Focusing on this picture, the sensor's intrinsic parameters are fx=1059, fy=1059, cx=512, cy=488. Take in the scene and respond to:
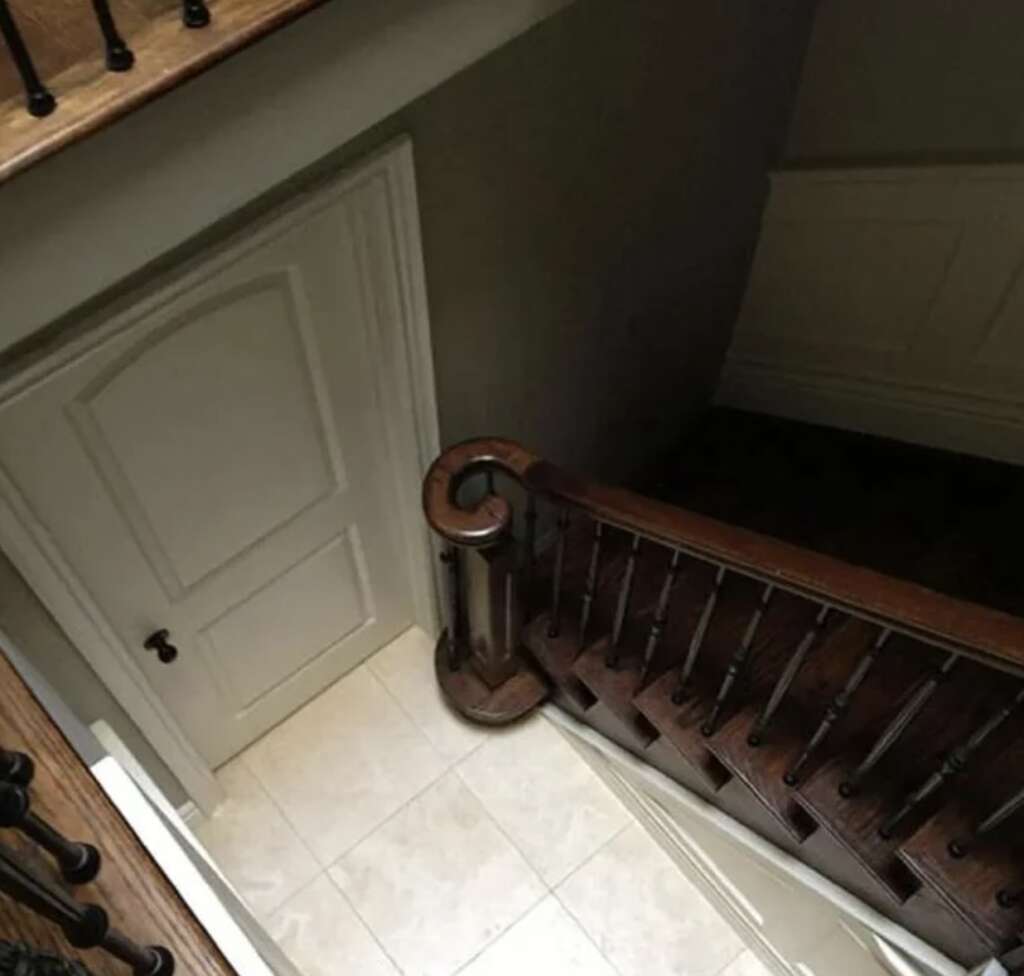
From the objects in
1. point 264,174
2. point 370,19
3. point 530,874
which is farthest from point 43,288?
point 530,874

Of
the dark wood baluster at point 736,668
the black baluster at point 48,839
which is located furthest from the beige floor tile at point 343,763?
the black baluster at point 48,839

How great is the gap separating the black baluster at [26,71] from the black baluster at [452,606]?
5.00 feet

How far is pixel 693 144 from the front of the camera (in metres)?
2.71

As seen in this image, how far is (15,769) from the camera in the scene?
891 millimetres

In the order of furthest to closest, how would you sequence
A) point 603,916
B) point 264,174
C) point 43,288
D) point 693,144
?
point 603,916 < point 693,144 < point 264,174 < point 43,288

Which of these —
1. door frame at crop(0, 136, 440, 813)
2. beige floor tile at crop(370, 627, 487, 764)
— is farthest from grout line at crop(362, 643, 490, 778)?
door frame at crop(0, 136, 440, 813)

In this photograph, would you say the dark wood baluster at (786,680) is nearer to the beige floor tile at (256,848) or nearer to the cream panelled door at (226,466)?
the cream panelled door at (226,466)

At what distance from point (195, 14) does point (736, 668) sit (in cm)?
159

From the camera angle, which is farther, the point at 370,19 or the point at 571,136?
the point at 571,136

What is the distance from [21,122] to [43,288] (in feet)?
0.75

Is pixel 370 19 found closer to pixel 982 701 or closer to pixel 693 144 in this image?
pixel 693 144

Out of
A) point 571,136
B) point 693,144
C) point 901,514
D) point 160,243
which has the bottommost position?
point 901,514

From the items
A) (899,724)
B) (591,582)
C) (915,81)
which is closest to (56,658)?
(591,582)

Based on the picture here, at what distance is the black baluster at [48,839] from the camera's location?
835mm
